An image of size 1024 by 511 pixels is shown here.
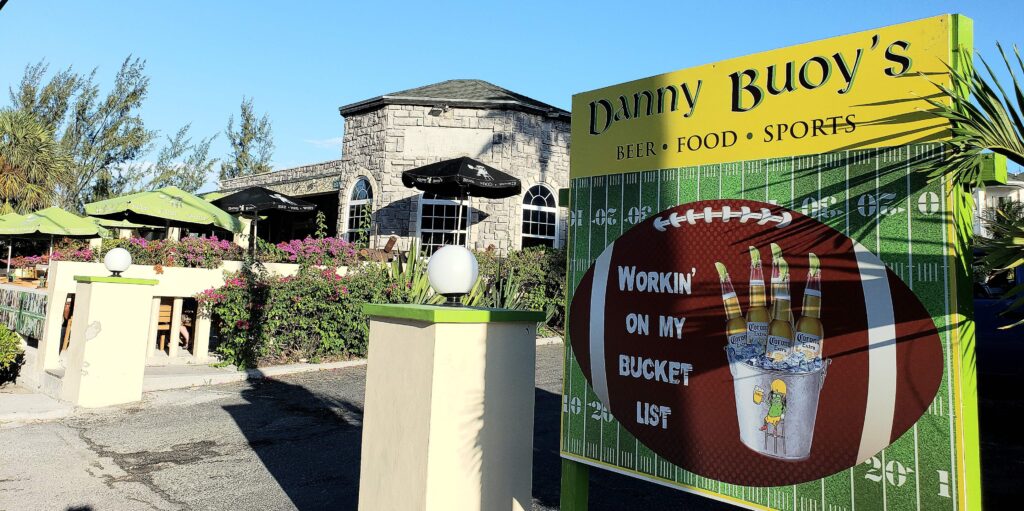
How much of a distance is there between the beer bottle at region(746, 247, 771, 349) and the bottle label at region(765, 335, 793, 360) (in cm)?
2

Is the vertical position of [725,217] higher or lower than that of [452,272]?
higher

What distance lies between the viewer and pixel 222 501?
4.32 metres

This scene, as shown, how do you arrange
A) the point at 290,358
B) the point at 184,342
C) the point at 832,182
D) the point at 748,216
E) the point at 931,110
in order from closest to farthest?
the point at 931,110 → the point at 832,182 → the point at 748,216 → the point at 290,358 → the point at 184,342

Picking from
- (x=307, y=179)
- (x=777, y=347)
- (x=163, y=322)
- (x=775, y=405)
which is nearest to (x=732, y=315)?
(x=777, y=347)

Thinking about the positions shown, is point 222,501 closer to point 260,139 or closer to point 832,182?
point 832,182

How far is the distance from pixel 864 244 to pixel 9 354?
30.9 feet

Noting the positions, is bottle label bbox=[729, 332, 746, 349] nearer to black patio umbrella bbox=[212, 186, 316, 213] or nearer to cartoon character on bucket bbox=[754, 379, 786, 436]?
cartoon character on bucket bbox=[754, 379, 786, 436]

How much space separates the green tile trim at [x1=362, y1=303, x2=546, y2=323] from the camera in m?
3.00

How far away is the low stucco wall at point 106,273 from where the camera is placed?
779cm

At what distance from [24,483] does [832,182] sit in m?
5.67

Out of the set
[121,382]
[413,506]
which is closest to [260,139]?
[121,382]

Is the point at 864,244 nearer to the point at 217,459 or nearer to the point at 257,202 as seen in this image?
the point at 217,459

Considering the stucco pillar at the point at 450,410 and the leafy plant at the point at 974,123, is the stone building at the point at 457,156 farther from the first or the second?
the leafy plant at the point at 974,123

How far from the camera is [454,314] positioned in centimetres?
301
